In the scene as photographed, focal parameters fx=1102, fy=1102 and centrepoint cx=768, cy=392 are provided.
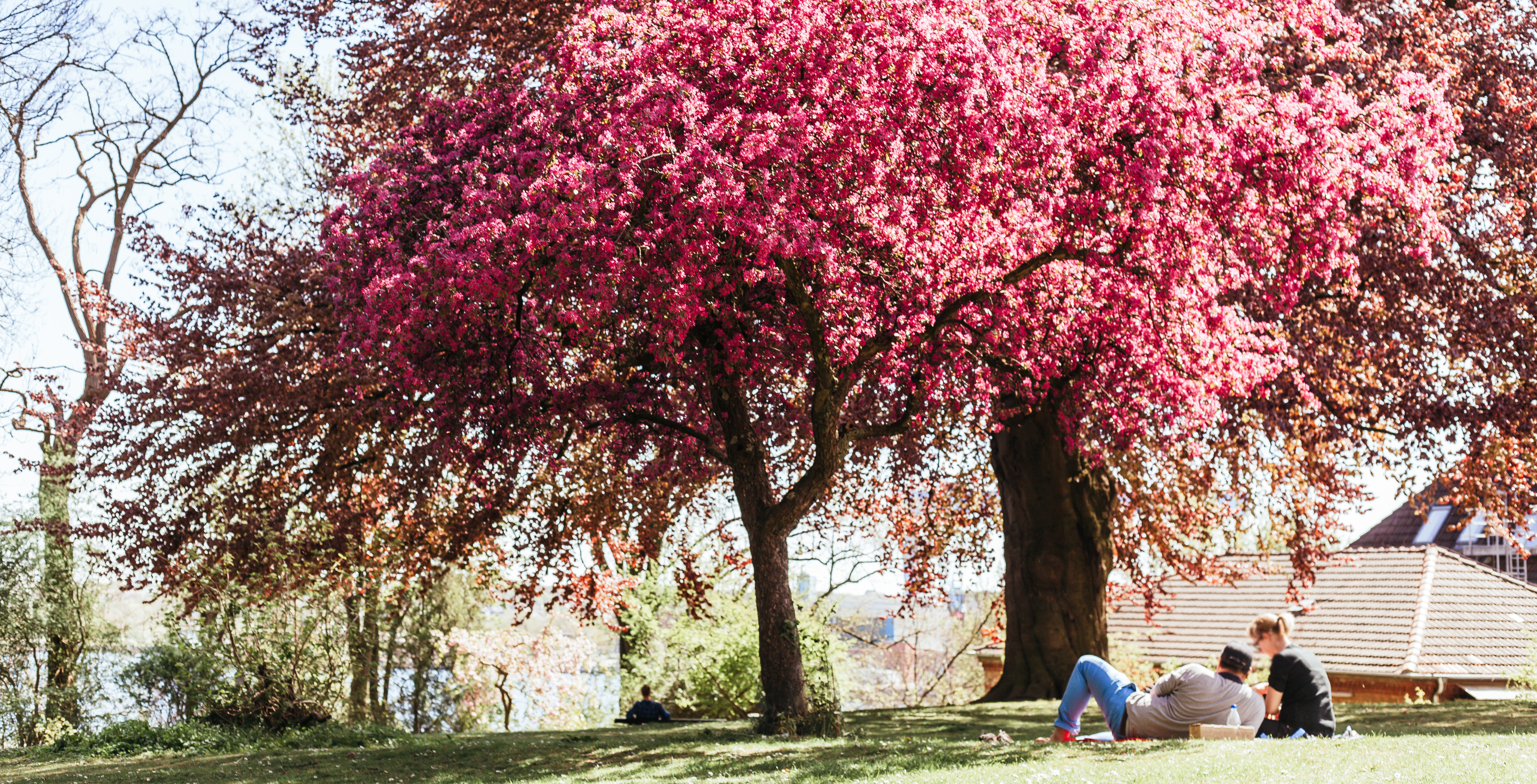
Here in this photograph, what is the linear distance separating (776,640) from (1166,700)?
3747mm

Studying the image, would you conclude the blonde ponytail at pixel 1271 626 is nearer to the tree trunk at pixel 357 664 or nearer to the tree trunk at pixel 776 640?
the tree trunk at pixel 776 640

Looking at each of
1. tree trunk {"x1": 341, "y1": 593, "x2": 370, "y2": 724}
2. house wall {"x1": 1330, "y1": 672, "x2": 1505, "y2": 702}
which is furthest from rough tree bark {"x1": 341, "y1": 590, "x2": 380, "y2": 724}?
house wall {"x1": 1330, "y1": 672, "x2": 1505, "y2": 702}

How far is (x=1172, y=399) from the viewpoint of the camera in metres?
9.99

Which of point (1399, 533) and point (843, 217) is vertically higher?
point (843, 217)

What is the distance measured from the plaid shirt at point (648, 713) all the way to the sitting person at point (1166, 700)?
8.51 metres

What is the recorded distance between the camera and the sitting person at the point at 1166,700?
7.59 metres

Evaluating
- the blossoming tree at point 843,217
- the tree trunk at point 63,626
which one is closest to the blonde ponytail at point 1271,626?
the blossoming tree at point 843,217

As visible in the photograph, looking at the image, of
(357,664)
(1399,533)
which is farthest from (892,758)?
(1399,533)

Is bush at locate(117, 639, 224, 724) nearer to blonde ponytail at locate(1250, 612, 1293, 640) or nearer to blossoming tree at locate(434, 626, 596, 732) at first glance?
blossoming tree at locate(434, 626, 596, 732)

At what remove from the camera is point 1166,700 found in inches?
304

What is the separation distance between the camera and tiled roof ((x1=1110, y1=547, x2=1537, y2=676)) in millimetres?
23266

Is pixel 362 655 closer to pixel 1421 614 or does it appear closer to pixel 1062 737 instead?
pixel 1062 737

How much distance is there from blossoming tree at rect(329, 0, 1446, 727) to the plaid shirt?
5.67 meters

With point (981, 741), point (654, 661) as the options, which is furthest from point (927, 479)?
point (981, 741)
